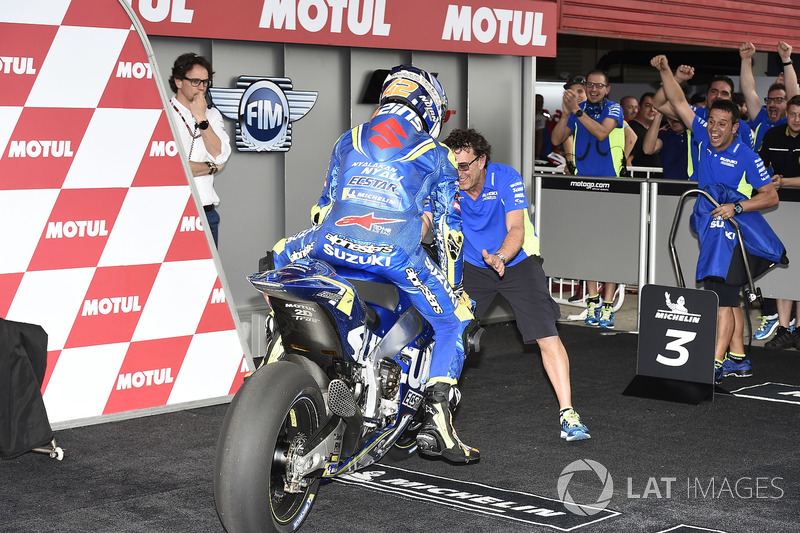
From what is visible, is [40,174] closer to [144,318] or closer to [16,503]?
[144,318]

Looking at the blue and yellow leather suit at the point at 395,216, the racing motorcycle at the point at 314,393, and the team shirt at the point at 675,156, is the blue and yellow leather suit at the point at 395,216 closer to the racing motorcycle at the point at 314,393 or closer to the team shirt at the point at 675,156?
the racing motorcycle at the point at 314,393

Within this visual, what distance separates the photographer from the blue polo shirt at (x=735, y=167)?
8438 millimetres

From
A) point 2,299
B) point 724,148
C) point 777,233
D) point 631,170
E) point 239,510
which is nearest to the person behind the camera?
point 239,510

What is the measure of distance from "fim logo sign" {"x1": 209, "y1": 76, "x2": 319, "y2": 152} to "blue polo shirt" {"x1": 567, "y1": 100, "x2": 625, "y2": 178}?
321 centimetres

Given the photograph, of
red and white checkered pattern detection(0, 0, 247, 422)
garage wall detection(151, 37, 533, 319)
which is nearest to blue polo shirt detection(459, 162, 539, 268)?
red and white checkered pattern detection(0, 0, 247, 422)

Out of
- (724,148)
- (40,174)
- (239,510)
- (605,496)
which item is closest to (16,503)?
(239,510)

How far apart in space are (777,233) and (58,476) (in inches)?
253

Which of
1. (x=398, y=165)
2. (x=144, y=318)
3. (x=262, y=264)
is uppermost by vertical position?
(x=398, y=165)

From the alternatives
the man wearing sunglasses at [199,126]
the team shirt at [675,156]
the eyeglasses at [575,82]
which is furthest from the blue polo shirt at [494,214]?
the team shirt at [675,156]

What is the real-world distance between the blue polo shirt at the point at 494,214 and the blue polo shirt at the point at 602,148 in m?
4.46

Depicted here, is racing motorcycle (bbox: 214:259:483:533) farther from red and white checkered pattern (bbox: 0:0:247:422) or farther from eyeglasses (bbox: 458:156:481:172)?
red and white checkered pattern (bbox: 0:0:247:422)

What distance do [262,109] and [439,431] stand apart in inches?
172

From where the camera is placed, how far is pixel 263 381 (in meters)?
4.48

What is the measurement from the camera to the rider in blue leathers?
5.13m
